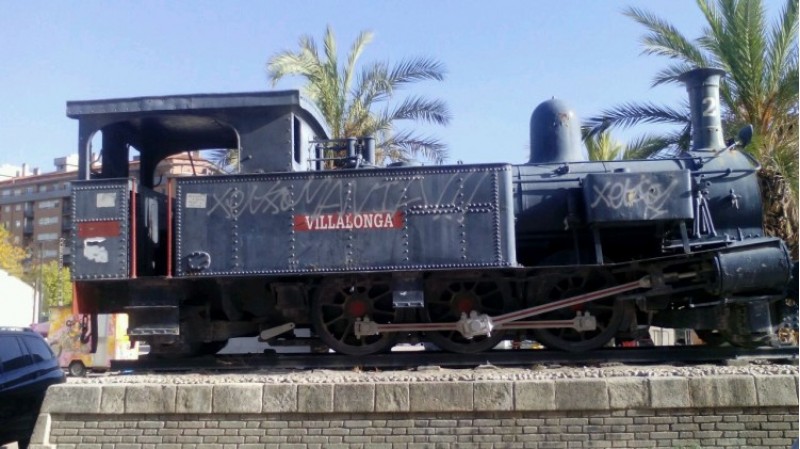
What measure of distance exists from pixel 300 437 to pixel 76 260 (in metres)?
3.53

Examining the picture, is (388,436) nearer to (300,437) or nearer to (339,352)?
(300,437)

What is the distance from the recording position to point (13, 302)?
84.4 ft

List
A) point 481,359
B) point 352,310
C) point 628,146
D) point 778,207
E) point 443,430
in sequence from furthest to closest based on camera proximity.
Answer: point 628,146 < point 778,207 < point 352,310 < point 481,359 < point 443,430

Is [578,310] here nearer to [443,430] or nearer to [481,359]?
[481,359]

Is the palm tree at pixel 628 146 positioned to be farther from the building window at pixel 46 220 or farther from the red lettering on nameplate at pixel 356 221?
the building window at pixel 46 220

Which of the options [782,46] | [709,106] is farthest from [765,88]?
[709,106]

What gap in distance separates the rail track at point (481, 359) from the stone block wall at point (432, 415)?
1481 millimetres

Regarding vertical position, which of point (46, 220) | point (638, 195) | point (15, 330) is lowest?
point (15, 330)

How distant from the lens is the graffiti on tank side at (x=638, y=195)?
27.4 feet

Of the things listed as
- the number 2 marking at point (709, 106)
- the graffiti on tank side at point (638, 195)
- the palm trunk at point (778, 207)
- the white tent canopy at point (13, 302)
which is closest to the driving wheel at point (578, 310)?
the graffiti on tank side at point (638, 195)

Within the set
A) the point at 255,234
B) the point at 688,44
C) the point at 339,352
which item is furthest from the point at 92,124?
the point at 688,44

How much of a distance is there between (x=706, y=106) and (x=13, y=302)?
77.8 feet

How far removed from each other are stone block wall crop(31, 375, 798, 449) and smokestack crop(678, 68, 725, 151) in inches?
144

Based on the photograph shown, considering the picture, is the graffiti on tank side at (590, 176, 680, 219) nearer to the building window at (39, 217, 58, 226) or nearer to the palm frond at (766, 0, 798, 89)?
the palm frond at (766, 0, 798, 89)
